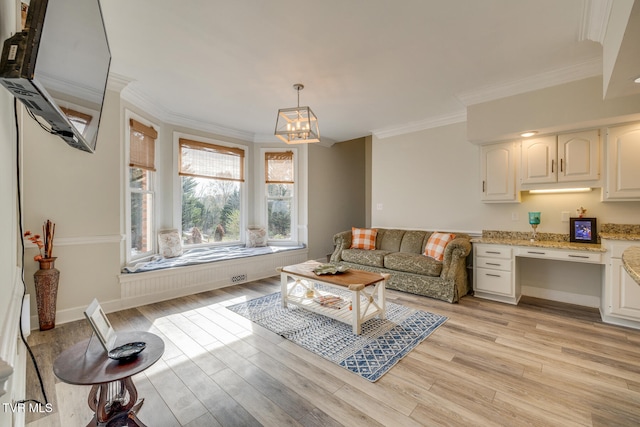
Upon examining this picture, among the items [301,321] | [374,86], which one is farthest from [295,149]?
[301,321]

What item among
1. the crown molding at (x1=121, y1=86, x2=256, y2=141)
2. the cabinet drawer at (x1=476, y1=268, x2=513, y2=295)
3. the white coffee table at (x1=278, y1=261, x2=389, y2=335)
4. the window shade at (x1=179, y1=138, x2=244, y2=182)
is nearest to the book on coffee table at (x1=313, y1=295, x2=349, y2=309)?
the white coffee table at (x1=278, y1=261, x2=389, y2=335)

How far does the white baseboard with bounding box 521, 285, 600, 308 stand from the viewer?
3363 mm

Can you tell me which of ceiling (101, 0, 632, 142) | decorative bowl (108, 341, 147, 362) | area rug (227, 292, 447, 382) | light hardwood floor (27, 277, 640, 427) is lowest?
light hardwood floor (27, 277, 640, 427)

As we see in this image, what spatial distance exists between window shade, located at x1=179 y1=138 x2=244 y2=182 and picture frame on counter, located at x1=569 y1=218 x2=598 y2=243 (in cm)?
503

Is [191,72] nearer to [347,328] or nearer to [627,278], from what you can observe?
[347,328]

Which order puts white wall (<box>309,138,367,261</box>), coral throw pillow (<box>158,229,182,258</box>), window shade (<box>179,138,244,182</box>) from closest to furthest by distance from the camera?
coral throw pillow (<box>158,229,182,258</box>), window shade (<box>179,138,244,182</box>), white wall (<box>309,138,367,261</box>)

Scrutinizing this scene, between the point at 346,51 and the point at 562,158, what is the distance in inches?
112

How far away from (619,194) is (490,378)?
261cm

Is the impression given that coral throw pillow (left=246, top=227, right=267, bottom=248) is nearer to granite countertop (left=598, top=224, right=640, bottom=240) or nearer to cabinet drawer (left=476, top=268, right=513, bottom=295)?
cabinet drawer (left=476, top=268, right=513, bottom=295)

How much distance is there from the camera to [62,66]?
1021 millimetres

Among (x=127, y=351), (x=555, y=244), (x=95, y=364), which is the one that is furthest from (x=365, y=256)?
(x=95, y=364)

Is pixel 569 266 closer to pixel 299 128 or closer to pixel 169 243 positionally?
pixel 299 128

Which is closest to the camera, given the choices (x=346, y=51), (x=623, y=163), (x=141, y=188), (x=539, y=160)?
(x=346, y=51)

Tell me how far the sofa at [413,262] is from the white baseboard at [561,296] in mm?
767
